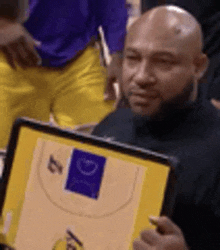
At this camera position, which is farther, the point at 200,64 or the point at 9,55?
the point at 9,55

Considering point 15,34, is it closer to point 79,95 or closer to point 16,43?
point 16,43

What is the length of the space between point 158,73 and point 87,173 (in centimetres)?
23

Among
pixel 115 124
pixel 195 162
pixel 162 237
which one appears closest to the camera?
pixel 162 237

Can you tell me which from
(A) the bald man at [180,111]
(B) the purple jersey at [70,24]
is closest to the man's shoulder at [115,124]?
(A) the bald man at [180,111]

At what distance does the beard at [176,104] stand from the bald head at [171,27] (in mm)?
63

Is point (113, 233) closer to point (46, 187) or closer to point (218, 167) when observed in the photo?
point (46, 187)

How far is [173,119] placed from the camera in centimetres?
79

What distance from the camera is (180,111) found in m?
0.79

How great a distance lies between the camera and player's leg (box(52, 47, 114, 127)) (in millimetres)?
1400

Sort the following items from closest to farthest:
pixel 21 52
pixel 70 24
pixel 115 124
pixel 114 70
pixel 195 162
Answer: pixel 195 162
pixel 115 124
pixel 114 70
pixel 21 52
pixel 70 24

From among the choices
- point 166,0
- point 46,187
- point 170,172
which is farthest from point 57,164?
point 166,0

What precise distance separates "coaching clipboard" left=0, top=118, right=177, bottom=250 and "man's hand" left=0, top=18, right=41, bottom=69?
0.53m

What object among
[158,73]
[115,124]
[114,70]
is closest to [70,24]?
[114,70]

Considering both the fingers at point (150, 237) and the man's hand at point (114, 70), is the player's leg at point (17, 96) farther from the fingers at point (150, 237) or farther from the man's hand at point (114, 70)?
the fingers at point (150, 237)
